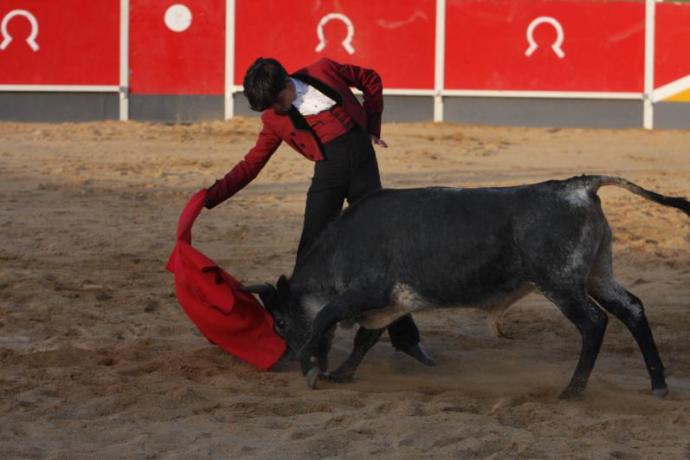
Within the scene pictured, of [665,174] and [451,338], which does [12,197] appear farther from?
[665,174]

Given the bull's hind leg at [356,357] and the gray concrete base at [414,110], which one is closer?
the bull's hind leg at [356,357]

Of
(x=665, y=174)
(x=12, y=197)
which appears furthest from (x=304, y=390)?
(x=665, y=174)

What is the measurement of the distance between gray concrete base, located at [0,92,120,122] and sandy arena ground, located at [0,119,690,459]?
93.7 inches

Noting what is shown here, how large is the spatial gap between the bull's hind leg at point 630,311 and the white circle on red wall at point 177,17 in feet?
26.9

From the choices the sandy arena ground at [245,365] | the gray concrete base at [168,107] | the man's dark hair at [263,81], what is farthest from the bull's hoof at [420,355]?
the gray concrete base at [168,107]

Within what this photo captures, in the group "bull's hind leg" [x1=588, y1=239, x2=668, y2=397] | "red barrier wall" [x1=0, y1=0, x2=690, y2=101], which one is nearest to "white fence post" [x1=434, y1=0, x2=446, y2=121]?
"red barrier wall" [x1=0, y1=0, x2=690, y2=101]

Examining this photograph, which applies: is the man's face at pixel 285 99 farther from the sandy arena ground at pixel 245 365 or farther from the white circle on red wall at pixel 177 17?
the white circle on red wall at pixel 177 17

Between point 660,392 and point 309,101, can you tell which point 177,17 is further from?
point 660,392

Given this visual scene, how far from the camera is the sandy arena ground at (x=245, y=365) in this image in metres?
3.78

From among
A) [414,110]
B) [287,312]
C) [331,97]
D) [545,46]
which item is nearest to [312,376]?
[287,312]

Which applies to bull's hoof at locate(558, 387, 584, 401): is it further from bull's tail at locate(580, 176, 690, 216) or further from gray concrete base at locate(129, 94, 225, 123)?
gray concrete base at locate(129, 94, 225, 123)

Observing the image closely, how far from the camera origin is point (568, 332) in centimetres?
548

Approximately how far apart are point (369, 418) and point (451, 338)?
4.74 ft

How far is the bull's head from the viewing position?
4.82 m
